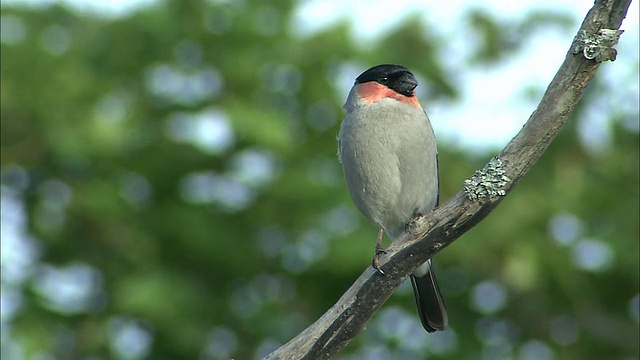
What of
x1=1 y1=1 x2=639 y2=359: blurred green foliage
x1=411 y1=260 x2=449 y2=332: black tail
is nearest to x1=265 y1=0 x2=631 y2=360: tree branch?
x1=411 y1=260 x2=449 y2=332: black tail

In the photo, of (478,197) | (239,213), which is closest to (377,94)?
(478,197)

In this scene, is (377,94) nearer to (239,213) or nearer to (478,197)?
(478,197)

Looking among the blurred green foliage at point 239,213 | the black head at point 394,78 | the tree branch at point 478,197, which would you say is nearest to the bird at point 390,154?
the black head at point 394,78

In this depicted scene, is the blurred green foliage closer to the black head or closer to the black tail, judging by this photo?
the black tail

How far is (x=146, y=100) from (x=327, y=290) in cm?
230

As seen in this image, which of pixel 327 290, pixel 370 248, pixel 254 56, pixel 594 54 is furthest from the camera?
pixel 254 56

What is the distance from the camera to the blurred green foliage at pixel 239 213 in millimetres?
7176

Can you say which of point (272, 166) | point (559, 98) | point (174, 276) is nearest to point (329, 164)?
point (272, 166)

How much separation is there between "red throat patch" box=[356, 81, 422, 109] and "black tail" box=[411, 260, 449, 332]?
1188mm

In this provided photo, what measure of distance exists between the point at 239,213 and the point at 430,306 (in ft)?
8.44

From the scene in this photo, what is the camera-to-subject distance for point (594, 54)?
338 centimetres

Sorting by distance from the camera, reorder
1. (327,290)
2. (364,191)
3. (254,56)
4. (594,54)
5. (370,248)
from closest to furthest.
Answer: (594,54), (364,191), (370,248), (327,290), (254,56)

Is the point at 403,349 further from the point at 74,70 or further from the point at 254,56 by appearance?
the point at 74,70

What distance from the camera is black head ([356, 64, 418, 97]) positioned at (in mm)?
5328
